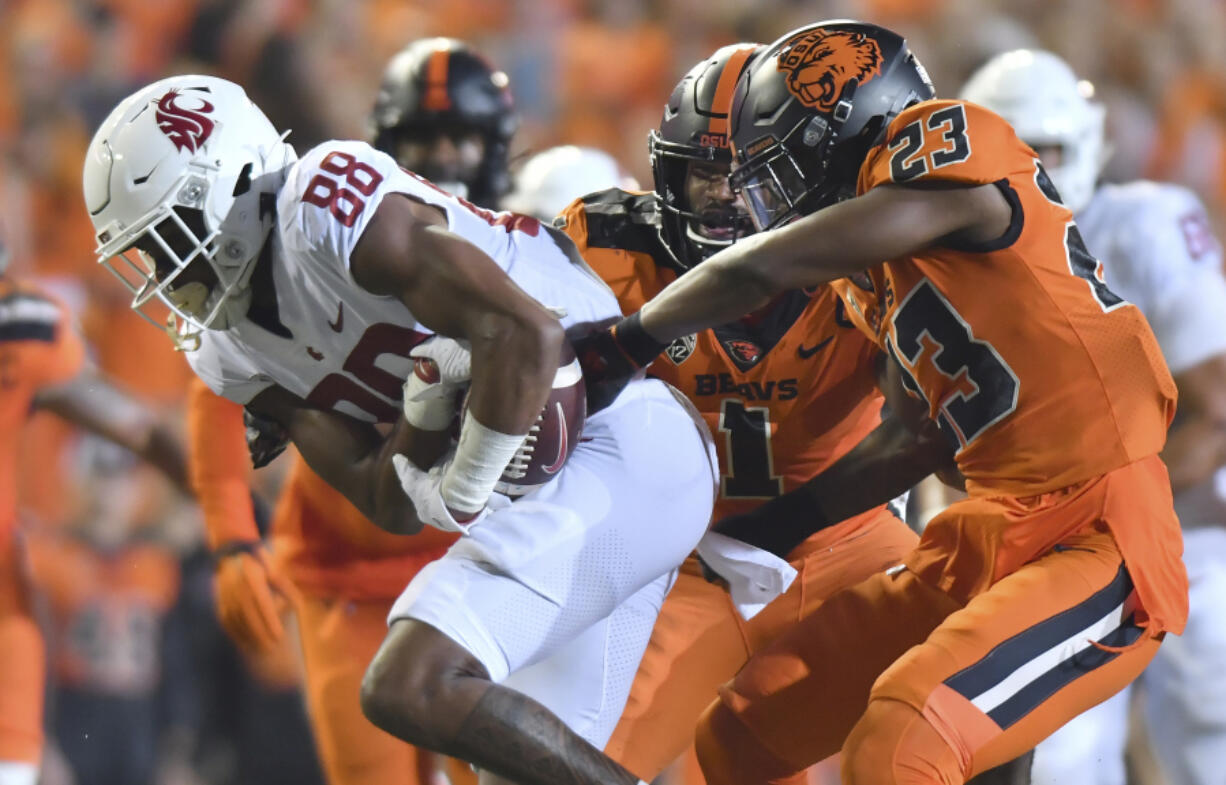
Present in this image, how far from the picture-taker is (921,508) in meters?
4.88

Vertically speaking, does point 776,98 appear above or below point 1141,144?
above

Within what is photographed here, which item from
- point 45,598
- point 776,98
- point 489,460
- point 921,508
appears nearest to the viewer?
point 489,460

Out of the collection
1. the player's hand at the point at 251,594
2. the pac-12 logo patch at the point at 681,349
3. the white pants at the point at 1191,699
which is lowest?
the white pants at the point at 1191,699

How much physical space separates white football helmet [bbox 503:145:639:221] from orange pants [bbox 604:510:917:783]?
208 cm

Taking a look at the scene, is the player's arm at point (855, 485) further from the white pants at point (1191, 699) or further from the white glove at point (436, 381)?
the white pants at point (1191, 699)

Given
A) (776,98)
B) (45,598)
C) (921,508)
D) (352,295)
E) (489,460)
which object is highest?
(776,98)


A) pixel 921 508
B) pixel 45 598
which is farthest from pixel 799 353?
pixel 45 598

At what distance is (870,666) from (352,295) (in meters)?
1.11

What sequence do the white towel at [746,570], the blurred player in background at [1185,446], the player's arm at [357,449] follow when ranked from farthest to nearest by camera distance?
the blurred player in background at [1185,446]
the white towel at [746,570]
the player's arm at [357,449]

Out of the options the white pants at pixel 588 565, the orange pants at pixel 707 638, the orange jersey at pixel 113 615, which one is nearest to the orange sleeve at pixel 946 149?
the white pants at pixel 588 565

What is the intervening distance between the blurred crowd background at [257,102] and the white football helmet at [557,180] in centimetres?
66

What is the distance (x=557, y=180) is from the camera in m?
5.17

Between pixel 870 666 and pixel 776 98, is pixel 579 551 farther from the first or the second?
pixel 776 98

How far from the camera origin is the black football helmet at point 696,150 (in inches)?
123
